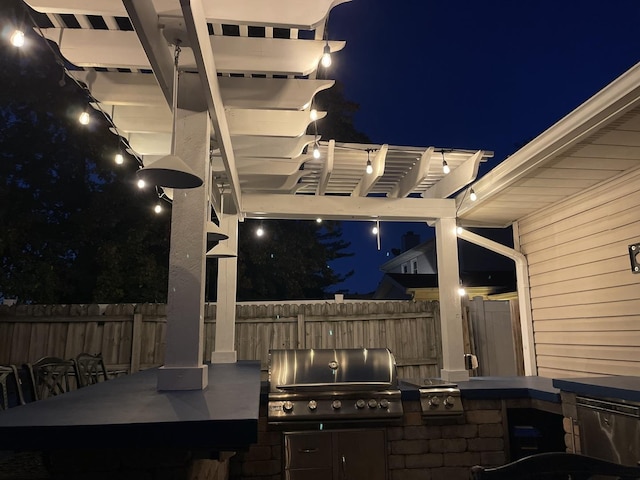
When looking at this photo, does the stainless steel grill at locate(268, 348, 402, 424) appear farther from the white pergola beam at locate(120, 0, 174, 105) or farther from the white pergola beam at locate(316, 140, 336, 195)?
the white pergola beam at locate(120, 0, 174, 105)

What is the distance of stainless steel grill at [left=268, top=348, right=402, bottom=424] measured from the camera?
11.5 feet

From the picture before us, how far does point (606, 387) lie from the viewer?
111 inches

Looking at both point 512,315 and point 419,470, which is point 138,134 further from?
point 512,315

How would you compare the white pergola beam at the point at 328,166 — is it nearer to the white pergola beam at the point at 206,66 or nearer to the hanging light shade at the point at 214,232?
the white pergola beam at the point at 206,66

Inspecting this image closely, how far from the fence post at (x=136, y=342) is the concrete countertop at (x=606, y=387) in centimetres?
451

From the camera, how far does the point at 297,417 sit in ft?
11.4

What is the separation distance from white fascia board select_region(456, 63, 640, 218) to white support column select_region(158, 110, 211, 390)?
7.39 ft

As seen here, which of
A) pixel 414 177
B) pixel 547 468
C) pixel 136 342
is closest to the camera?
pixel 547 468

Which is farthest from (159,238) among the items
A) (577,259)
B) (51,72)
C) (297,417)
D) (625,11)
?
(625,11)

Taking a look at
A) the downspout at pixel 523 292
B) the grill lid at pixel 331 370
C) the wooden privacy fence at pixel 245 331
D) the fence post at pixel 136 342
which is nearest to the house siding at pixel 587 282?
the downspout at pixel 523 292

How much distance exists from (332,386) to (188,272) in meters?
1.68

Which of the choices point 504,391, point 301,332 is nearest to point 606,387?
point 504,391

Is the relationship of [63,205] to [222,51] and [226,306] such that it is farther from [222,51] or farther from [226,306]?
[222,51]

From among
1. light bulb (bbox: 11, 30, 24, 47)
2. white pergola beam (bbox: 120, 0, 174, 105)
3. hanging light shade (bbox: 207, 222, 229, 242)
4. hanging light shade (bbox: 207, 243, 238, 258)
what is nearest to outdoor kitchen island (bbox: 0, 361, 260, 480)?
hanging light shade (bbox: 207, 222, 229, 242)
